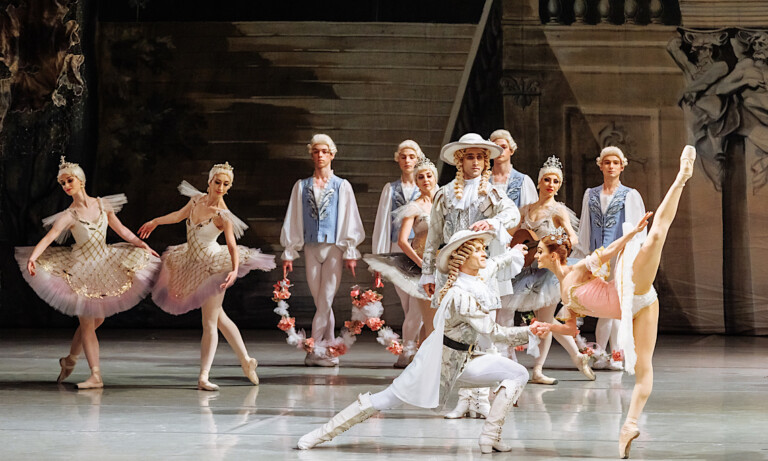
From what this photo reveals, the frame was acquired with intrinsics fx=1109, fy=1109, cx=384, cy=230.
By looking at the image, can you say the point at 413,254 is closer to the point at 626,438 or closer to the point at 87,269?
the point at 87,269

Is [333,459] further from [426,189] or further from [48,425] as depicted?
[426,189]

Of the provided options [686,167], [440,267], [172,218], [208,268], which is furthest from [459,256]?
[172,218]

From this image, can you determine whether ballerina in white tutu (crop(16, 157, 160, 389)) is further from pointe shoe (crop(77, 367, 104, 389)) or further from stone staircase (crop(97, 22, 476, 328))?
stone staircase (crop(97, 22, 476, 328))

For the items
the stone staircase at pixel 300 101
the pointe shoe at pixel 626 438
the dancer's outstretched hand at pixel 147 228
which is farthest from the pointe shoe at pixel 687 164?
the stone staircase at pixel 300 101

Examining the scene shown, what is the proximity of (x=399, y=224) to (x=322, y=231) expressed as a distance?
0.69 m

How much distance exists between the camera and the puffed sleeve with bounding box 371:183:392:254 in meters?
7.91

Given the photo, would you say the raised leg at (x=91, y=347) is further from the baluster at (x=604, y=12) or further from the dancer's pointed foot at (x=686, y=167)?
the baluster at (x=604, y=12)

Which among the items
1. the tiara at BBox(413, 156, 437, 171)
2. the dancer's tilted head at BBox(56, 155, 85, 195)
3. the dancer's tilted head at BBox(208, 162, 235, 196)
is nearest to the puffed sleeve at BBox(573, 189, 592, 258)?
the tiara at BBox(413, 156, 437, 171)

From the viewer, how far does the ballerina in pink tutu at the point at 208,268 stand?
21.2 ft

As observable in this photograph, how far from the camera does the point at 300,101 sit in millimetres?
10578

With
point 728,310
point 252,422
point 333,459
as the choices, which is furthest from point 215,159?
point 333,459

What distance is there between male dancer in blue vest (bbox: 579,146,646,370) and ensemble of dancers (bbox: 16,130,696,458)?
0.01 metres

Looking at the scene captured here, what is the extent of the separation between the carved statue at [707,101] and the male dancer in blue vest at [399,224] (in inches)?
139

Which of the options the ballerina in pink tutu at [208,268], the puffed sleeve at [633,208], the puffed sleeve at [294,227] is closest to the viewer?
the ballerina in pink tutu at [208,268]
